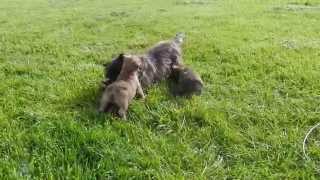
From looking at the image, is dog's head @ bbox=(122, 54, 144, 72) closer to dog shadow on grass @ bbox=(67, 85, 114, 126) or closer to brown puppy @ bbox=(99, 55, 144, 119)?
brown puppy @ bbox=(99, 55, 144, 119)

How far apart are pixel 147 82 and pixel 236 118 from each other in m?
1.22

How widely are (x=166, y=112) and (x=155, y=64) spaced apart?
1190 millimetres

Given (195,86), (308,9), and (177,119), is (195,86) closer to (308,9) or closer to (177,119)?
(177,119)

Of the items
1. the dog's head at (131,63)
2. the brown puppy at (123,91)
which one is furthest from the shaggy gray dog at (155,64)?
the brown puppy at (123,91)

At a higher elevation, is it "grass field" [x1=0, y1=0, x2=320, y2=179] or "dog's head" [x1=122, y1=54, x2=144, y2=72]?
"dog's head" [x1=122, y1=54, x2=144, y2=72]

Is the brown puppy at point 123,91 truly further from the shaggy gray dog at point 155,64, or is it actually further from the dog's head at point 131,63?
the shaggy gray dog at point 155,64

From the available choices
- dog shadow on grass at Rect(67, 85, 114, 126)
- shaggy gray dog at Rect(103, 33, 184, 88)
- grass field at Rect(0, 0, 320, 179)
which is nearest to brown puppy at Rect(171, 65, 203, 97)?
grass field at Rect(0, 0, 320, 179)

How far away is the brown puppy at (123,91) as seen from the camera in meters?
4.46

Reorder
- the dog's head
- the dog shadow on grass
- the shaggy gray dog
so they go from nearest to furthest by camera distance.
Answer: the dog shadow on grass → the dog's head → the shaggy gray dog

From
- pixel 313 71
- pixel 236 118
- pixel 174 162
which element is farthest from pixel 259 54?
pixel 174 162

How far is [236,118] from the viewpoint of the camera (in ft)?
15.1

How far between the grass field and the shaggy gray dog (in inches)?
7.3

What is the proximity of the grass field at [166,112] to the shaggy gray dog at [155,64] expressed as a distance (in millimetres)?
185

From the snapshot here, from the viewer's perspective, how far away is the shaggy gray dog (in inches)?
208
